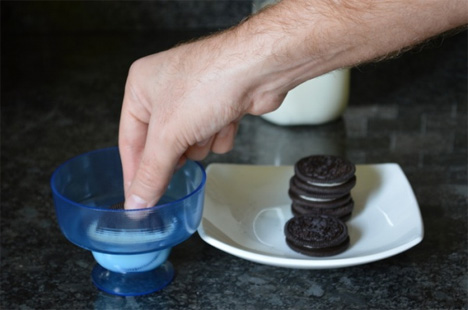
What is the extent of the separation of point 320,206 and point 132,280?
0.97ft

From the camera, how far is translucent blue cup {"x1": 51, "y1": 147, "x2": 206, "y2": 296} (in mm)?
952

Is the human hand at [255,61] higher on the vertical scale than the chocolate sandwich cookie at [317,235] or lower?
higher

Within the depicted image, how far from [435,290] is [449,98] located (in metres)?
0.79

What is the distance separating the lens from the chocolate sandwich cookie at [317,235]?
1.07 m

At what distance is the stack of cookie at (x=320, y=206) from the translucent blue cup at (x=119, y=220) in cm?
16

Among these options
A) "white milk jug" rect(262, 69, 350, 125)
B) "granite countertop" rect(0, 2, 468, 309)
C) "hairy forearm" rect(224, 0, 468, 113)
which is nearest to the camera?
"hairy forearm" rect(224, 0, 468, 113)

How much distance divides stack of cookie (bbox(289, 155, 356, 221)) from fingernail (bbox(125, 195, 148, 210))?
26 centimetres

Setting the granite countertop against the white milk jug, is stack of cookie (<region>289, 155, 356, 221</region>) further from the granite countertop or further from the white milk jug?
the white milk jug

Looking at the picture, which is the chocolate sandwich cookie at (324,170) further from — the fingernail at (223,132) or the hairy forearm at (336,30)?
the hairy forearm at (336,30)

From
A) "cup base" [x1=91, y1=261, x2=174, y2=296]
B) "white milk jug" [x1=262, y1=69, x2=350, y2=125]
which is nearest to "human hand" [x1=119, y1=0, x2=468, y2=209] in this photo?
"cup base" [x1=91, y1=261, x2=174, y2=296]

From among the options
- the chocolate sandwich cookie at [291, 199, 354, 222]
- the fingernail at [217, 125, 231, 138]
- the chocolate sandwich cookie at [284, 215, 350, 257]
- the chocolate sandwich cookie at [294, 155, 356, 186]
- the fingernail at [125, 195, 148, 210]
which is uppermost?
the fingernail at [217, 125, 231, 138]

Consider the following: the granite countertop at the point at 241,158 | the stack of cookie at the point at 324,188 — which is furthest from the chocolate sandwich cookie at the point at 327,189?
the granite countertop at the point at 241,158

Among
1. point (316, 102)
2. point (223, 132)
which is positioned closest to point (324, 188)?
point (223, 132)

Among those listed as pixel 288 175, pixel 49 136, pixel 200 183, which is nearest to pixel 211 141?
pixel 200 183
